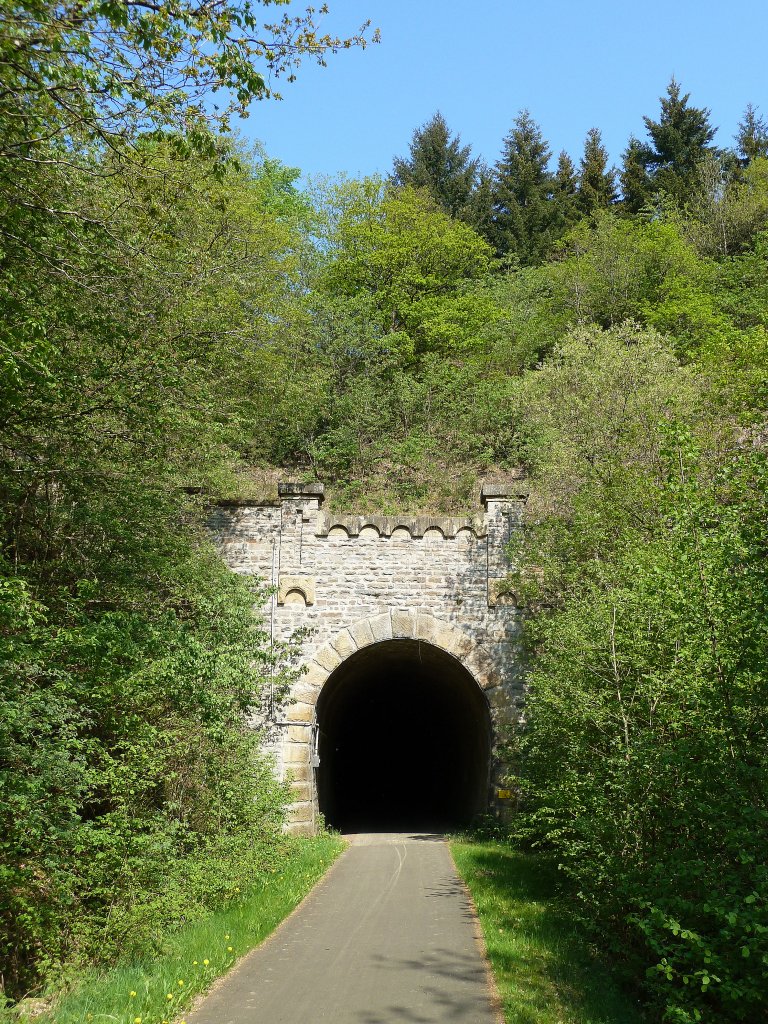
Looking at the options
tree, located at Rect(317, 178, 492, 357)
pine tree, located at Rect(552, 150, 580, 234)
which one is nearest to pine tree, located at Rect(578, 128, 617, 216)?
pine tree, located at Rect(552, 150, 580, 234)

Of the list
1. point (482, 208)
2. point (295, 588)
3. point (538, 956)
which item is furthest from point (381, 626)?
point (482, 208)

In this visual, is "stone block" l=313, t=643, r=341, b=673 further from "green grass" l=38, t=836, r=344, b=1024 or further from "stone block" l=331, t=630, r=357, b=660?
"green grass" l=38, t=836, r=344, b=1024

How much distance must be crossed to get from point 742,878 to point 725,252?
113 ft

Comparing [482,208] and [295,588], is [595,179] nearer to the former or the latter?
[482,208]

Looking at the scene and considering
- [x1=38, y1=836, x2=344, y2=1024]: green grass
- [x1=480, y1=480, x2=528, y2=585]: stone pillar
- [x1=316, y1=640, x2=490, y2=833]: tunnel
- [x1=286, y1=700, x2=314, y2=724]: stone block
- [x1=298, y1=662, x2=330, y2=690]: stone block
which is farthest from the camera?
[x1=316, y1=640, x2=490, y2=833]: tunnel

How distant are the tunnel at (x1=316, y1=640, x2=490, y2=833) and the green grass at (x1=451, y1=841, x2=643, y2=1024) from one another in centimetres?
447

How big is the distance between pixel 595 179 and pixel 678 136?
4.73m

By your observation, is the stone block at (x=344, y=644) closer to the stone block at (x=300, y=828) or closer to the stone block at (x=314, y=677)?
the stone block at (x=314, y=677)

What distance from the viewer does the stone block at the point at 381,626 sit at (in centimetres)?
1406

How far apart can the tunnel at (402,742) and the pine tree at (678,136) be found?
31413mm

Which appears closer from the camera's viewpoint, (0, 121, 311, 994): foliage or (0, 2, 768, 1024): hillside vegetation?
(0, 2, 768, 1024): hillside vegetation

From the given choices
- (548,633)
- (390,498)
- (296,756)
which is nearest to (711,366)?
(390,498)

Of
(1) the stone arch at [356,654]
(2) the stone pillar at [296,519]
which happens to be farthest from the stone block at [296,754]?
(2) the stone pillar at [296,519]

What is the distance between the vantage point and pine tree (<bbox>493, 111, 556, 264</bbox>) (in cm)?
3969
